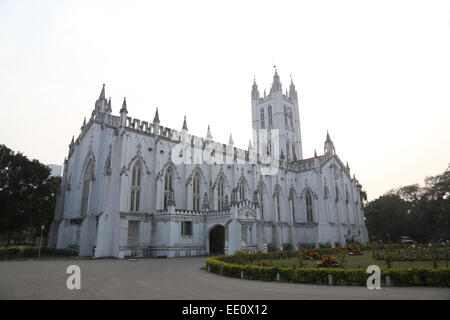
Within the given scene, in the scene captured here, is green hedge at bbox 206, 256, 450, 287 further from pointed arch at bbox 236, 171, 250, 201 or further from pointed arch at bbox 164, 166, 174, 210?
pointed arch at bbox 236, 171, 250, 201

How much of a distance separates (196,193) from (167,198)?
4.63 meters

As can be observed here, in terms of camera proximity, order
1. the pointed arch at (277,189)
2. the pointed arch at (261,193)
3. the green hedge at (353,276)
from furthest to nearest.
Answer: the pointed arch at (277,189), the pointed arch at (261,193), the green hedge at (353,276)

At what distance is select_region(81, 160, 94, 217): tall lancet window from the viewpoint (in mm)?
33922

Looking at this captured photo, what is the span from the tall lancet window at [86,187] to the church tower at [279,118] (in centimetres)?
4078

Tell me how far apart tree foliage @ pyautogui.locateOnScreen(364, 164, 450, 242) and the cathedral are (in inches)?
552

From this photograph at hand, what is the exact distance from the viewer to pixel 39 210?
38.9 metres

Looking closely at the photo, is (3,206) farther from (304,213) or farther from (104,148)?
(304,213)

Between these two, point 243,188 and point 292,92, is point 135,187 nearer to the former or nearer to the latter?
point 243,188

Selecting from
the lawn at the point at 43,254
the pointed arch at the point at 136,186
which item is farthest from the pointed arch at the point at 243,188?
the lawn at the point at 43,254

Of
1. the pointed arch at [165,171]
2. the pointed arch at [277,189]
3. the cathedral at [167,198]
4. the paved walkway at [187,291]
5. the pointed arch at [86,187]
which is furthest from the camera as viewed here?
the pointed arch at [277,189]

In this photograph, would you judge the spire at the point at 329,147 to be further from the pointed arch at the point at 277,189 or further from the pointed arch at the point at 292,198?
the pointed arch at the point at 277,189

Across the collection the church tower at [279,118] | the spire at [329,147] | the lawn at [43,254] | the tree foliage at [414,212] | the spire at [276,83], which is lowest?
the lawn at [43,254]

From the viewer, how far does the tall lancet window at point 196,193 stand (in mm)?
38531
